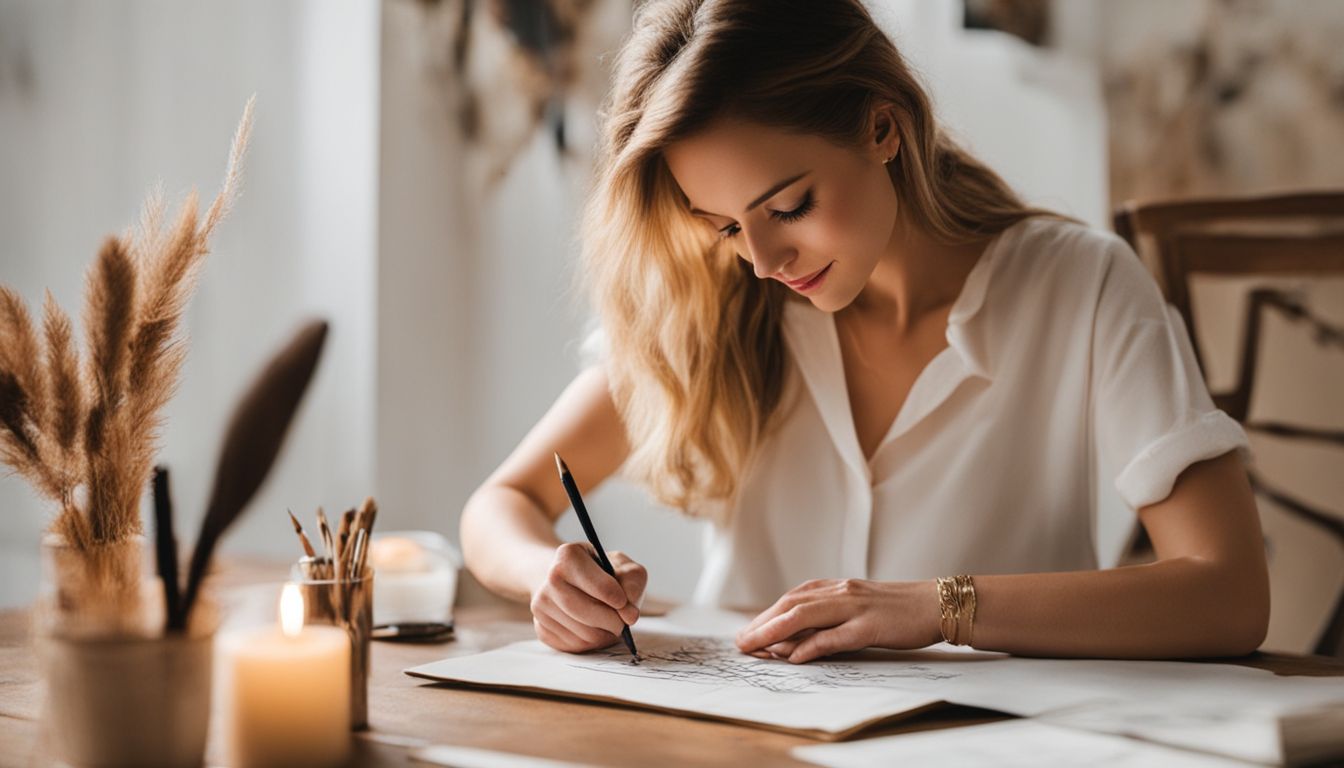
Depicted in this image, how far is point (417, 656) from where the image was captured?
3.57ft

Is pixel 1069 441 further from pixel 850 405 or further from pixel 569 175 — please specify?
pixel 569 175

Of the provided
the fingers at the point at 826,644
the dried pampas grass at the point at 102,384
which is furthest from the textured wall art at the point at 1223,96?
the dried pampas grass at the point at 102,384

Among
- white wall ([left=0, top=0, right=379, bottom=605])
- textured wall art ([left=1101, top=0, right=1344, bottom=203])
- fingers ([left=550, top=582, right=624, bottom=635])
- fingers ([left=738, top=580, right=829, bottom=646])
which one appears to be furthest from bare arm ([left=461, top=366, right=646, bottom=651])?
textured wall art ([left=1101, top=0, right=1344, bottom=203])

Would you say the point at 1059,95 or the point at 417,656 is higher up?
the point at 1059,95

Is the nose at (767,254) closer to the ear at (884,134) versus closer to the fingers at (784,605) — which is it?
the ear at (884,134)

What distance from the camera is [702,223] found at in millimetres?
1416

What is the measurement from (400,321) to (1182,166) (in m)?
1.47

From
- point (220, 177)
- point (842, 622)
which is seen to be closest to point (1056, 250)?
point (842, 622)

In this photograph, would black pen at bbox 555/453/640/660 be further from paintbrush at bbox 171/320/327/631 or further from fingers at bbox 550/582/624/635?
paintbrush at bbox 171/320/327/631

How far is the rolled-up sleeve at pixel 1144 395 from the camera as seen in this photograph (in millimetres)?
1215

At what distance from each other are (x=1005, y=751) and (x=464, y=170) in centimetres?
185

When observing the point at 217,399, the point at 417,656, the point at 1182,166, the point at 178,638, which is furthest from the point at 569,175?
the point at 178,638

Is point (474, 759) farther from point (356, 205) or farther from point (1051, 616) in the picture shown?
point (356, 205)

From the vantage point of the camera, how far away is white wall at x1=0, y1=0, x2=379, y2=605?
1.92m
